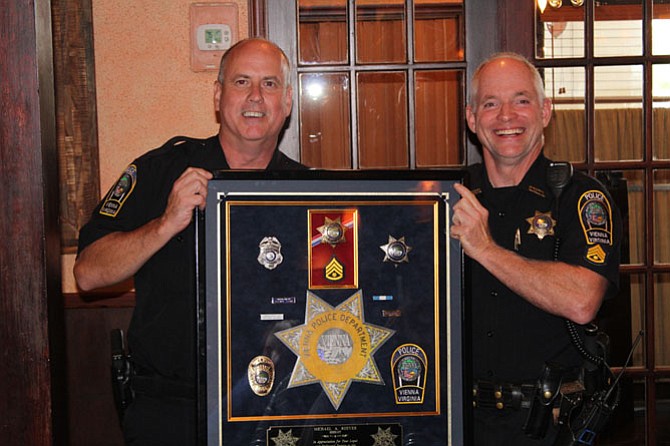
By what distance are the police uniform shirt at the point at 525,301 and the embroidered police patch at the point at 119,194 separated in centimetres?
98

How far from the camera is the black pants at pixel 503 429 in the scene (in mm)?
2166

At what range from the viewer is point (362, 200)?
1959mm

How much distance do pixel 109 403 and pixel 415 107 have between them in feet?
5.63

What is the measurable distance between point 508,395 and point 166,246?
3.32ft

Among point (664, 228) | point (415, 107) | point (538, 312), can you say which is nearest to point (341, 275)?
point (538, 312)

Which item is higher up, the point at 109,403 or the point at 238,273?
the point at 238,273

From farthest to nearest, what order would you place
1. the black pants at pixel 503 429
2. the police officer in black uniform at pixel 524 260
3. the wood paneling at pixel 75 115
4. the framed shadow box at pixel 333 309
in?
the wood paneling at pixel 75 115, the black pants at pixel 503 429, the police officer in black uniform at pixel 524 260, the framed shadow box at pixel 333 309

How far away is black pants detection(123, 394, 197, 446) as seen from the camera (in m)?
2.18

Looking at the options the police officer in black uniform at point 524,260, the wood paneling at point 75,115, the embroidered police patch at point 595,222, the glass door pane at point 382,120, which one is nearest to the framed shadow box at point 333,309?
the police officer in black uniform at point 524,260

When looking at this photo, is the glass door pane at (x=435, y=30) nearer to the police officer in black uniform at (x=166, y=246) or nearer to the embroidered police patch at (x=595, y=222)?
the police officer in black uniform at (x=166, y=246)

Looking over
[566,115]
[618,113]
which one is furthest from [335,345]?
[618,113]

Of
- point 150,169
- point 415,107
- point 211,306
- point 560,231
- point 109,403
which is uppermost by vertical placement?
point 415,107

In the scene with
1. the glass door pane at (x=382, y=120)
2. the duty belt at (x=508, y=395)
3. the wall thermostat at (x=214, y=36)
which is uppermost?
the wall thermostat at (x=214, y=36)

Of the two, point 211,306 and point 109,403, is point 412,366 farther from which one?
point 109,403
